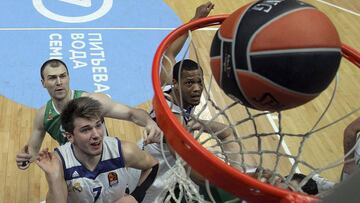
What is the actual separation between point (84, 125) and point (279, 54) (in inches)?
62.6

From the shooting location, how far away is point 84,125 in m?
2.99

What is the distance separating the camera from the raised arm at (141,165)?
317 cm

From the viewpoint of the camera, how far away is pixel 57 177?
9.57ft

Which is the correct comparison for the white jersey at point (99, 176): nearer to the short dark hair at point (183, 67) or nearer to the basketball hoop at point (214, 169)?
the short dark hair at point (183, 67)

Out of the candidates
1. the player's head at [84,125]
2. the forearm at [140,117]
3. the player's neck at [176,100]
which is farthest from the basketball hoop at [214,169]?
the forearm at [140,117]

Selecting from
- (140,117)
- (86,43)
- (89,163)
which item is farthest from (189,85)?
(86,43)

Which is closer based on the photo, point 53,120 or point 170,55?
point 170,55

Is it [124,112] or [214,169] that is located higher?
[124,112]

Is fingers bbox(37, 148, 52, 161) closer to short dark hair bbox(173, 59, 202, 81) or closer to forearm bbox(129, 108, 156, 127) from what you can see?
forearm bbox(129, 108, 156, 127)

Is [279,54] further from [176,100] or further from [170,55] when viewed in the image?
[170,55]

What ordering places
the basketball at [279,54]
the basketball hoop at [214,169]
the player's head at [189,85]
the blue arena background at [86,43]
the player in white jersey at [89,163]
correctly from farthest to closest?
the blue arena background at [86,43] < the player's head at [189,85] < the player in white jersey at [89,163] < the basketball at [279,54] < the basketball hoop at [214,169]

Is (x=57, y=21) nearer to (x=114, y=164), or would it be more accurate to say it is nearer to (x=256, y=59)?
(x=114, y=164)

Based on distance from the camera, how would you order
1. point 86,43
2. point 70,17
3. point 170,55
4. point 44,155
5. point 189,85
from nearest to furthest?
1. point 170,55
2. point 44,155
3. point 189,85
4. point 86,43
5. point 70,17

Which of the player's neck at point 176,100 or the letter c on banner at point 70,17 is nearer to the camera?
the player's neck at point 176,100
